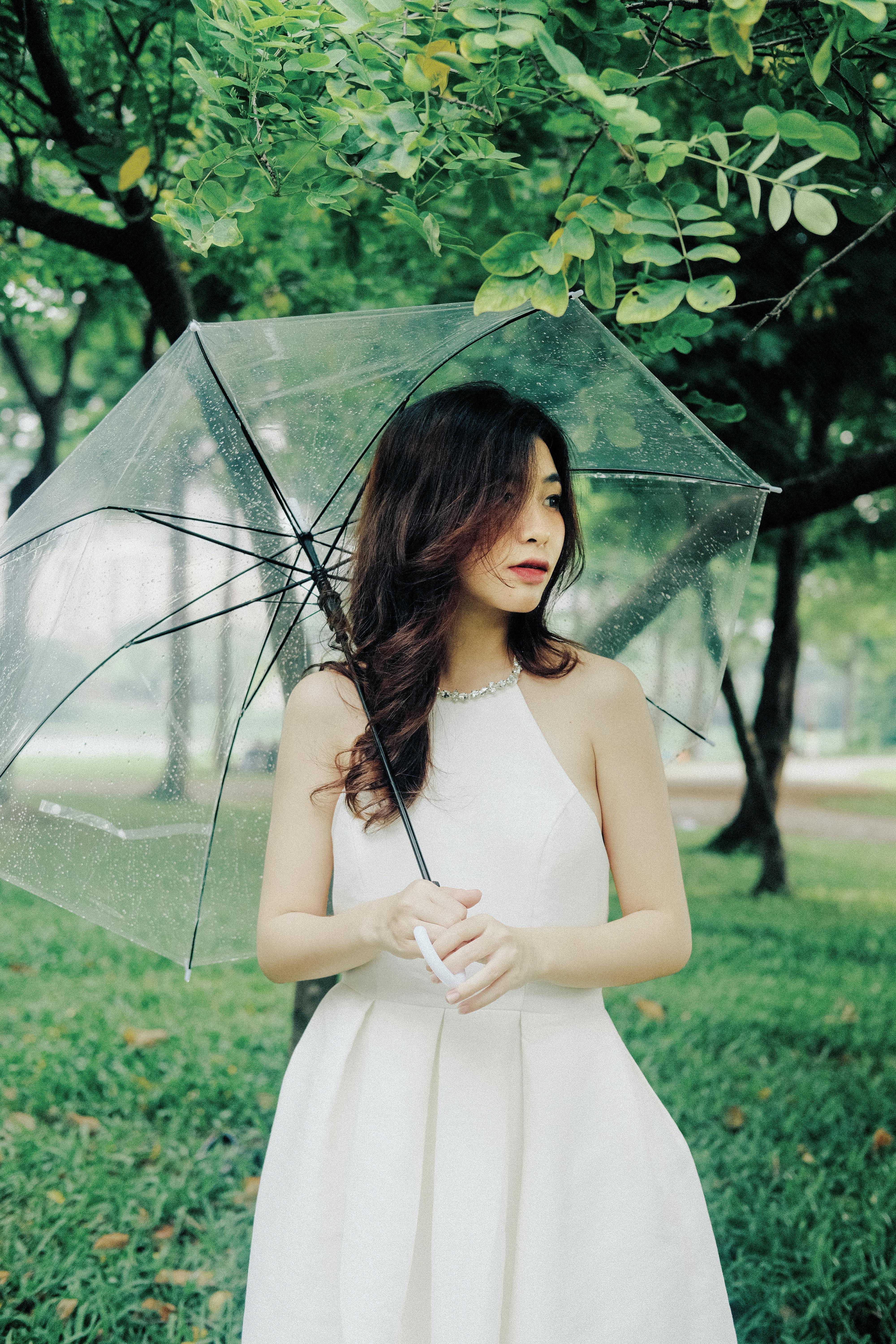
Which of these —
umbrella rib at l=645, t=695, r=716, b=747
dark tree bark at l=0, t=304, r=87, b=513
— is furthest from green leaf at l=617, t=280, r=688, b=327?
dark tree bark at l=0, t=304, r=87, b=513

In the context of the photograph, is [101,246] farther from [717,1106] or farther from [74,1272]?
[717,1106]

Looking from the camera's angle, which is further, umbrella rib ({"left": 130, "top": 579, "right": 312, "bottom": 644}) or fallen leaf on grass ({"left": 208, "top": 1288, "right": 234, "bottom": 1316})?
fallen leaf on grass ({"left": 208, "top": 1288, "right": 234, "bottom": 1316})

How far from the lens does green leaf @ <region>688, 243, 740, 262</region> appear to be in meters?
1.35

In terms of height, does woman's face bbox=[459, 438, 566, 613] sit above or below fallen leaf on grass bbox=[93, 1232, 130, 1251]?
above

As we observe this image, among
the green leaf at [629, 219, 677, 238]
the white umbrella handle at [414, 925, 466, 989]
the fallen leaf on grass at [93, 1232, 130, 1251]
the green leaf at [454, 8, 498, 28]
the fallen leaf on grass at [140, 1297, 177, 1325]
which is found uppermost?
the green leaf at [454, 8, 498, 28]

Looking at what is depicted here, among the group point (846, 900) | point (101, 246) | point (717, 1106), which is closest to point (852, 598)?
point (846, 900)

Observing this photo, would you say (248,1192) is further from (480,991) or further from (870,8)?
(870,8)

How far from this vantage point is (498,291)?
147 centimetres

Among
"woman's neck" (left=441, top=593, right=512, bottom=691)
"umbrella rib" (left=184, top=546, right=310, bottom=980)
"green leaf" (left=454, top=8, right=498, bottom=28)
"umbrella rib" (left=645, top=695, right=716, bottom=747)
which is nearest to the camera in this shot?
"green leaf" (left=454, top=8, right=498, bottom=28)

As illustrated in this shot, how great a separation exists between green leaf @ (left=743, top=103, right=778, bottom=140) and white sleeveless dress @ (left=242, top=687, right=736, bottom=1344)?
988mm

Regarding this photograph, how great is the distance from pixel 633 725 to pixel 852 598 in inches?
790

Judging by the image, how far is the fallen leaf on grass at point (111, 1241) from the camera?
3.20 meters

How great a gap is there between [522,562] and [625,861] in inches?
22.0

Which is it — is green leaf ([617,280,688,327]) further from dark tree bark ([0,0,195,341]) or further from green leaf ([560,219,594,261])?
dark tree bark ([0,0,195,341])
